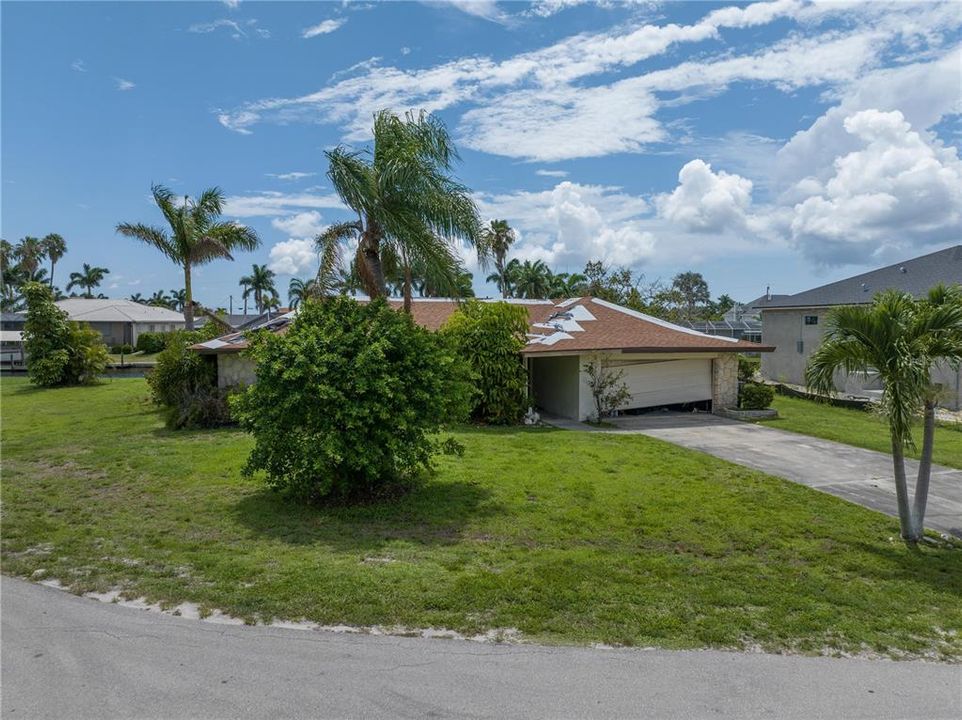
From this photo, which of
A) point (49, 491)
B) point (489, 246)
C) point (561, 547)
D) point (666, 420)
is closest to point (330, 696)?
point (561, 547)

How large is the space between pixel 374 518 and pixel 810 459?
8.83 meters

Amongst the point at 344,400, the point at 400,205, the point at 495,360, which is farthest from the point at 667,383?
the point at 344,400

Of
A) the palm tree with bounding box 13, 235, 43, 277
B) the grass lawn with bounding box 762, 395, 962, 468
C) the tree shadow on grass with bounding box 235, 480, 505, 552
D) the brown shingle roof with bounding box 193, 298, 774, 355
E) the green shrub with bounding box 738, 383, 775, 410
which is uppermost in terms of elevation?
the palm tree with bounding box 13, 235, 43, 277

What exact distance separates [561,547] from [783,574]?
221 centimetres

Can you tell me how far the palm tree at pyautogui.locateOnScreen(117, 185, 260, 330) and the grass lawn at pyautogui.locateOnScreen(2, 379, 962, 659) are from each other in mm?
10167

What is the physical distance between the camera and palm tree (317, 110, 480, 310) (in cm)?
1075

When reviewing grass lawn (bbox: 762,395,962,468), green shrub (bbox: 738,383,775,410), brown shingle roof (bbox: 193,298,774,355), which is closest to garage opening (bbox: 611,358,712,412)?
brown shingle roof (bbox: 193,298,774,355)

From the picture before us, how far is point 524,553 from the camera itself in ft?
22.3

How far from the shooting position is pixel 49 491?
375 inches

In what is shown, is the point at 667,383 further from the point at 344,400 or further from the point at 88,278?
the point at 88,278

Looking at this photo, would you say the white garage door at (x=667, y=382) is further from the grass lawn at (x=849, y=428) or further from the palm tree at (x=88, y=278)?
the palm tree at (x=88, y=278)

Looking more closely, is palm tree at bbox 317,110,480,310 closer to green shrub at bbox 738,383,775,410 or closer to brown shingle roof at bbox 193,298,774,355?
brown shingle roof at bbox 193,298,774,355

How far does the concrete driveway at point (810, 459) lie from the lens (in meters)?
9.48

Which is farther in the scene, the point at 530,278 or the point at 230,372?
the point at 530,278
